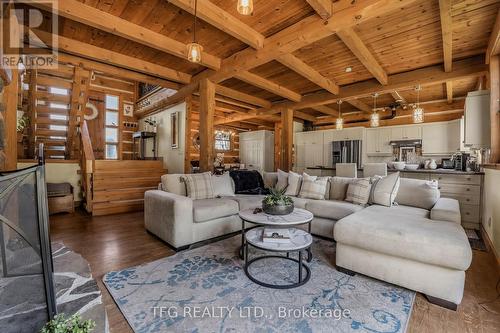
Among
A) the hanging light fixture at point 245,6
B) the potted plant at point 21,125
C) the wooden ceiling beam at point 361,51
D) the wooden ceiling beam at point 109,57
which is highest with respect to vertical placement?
the wooden ceiling beam at point 109,57

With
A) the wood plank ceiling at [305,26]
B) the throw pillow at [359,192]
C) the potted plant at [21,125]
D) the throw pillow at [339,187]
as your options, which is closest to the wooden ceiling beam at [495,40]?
the wood plank ceiling at [305,26]

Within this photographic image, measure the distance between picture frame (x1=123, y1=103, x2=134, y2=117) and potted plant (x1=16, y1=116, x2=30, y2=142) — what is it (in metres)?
3.04

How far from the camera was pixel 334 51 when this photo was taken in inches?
129

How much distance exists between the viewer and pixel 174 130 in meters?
5.53

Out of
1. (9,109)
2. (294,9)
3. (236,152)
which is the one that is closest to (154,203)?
(9,109)

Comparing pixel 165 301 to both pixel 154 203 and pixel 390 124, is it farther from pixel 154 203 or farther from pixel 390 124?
pixel 390 124

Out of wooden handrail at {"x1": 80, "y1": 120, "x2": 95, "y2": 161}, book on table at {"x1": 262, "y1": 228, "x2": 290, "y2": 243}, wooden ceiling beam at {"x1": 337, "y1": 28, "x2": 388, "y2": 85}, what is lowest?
book on table at {"x1": 262, "y1": 228, "x2": 290, "y2": 243}

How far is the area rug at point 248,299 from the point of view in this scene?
56.8 inches

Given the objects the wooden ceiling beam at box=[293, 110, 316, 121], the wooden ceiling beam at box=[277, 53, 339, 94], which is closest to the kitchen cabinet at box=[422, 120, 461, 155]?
the wooden ceiling beam at box=[277, 53, 339, 94]

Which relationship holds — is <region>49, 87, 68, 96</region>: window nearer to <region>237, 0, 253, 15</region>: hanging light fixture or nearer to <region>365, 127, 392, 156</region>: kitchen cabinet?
<region>237, 0, 253, 15</region>: hanging light fixture

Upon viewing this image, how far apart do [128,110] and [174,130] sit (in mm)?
3324

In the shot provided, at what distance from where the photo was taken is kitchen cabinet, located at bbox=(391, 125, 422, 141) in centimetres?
558

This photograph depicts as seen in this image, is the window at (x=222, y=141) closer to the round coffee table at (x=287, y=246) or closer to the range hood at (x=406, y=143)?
the range hood at (x=406, y=143)

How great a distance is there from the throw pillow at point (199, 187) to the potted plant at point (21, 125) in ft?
11.8
